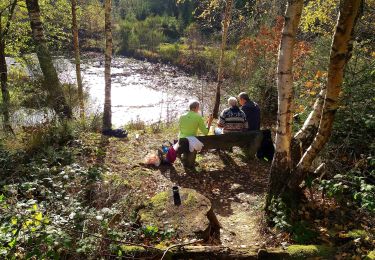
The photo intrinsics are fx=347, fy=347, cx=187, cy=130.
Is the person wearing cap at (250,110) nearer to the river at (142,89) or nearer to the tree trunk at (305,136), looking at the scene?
the tree trunk at (305,136)

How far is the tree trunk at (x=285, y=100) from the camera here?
4223mm

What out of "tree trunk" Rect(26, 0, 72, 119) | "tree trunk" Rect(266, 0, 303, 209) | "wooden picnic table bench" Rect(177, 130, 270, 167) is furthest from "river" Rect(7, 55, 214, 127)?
"tree trunk" Rect(266, 0, 303, 209)

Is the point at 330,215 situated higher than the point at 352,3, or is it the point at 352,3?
the point at 352,3

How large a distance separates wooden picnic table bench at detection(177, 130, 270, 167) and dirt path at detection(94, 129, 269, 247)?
0.26 metres

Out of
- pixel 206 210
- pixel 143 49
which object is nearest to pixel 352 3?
pixel 206 210

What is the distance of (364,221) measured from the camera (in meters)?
4.28

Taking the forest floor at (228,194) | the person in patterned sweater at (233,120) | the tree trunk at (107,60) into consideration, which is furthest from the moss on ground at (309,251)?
the tree trunk at (107,60)

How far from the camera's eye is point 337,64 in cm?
384

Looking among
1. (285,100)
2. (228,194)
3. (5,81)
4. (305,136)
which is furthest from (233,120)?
(5,81)

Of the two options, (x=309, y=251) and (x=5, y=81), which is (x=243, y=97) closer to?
(x=309, y=251)

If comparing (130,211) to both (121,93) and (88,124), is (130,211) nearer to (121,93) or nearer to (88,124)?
(88,124)

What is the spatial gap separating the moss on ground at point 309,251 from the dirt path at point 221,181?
2.43 feet

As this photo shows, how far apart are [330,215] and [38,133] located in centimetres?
545

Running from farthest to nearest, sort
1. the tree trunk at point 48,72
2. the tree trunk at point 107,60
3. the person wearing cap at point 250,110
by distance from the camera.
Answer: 1. the tree trunk at point 107,60
2. the tree trunk at point 48,72
3. the person wearing cap at point 250,110
